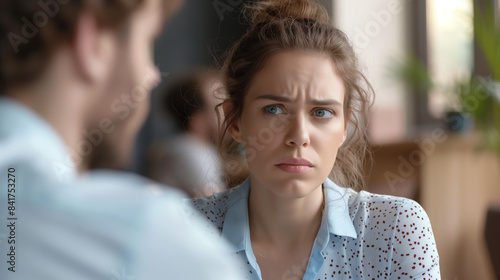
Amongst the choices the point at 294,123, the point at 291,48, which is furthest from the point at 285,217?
the point at 291,48

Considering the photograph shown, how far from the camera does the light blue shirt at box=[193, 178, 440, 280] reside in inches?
41.6

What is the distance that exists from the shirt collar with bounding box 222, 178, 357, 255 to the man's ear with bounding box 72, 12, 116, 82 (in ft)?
2.35

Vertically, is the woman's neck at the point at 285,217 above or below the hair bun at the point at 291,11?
below

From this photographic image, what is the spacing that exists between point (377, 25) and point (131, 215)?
2.98 metres

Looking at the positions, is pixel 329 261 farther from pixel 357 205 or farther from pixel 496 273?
pixel 496 273

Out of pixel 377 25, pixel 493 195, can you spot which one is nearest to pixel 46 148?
pixel 493 195

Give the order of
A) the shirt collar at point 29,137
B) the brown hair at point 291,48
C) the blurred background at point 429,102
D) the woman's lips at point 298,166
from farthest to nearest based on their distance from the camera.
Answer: the blurred background at point 429,102, the brown hair at point 291,48, the woman's lips at point 298,166, the shirt collar at point 29,137

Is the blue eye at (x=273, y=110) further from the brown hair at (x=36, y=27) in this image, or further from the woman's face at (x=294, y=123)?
the brown hair at (x=36, y=27)

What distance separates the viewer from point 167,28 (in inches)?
136

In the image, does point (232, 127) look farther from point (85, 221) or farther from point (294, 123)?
point (85, 221)

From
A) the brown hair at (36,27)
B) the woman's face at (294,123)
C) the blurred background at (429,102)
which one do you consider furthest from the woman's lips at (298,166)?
the blurred background at (429,102)

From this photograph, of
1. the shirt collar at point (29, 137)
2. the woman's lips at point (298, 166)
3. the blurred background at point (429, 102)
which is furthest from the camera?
the blurred background at point (429, 102)

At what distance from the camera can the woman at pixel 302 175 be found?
103 centimetres

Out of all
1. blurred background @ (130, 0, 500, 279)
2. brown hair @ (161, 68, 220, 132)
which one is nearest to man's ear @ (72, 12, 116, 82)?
brown hair @ (161, 68, 220, 132)
